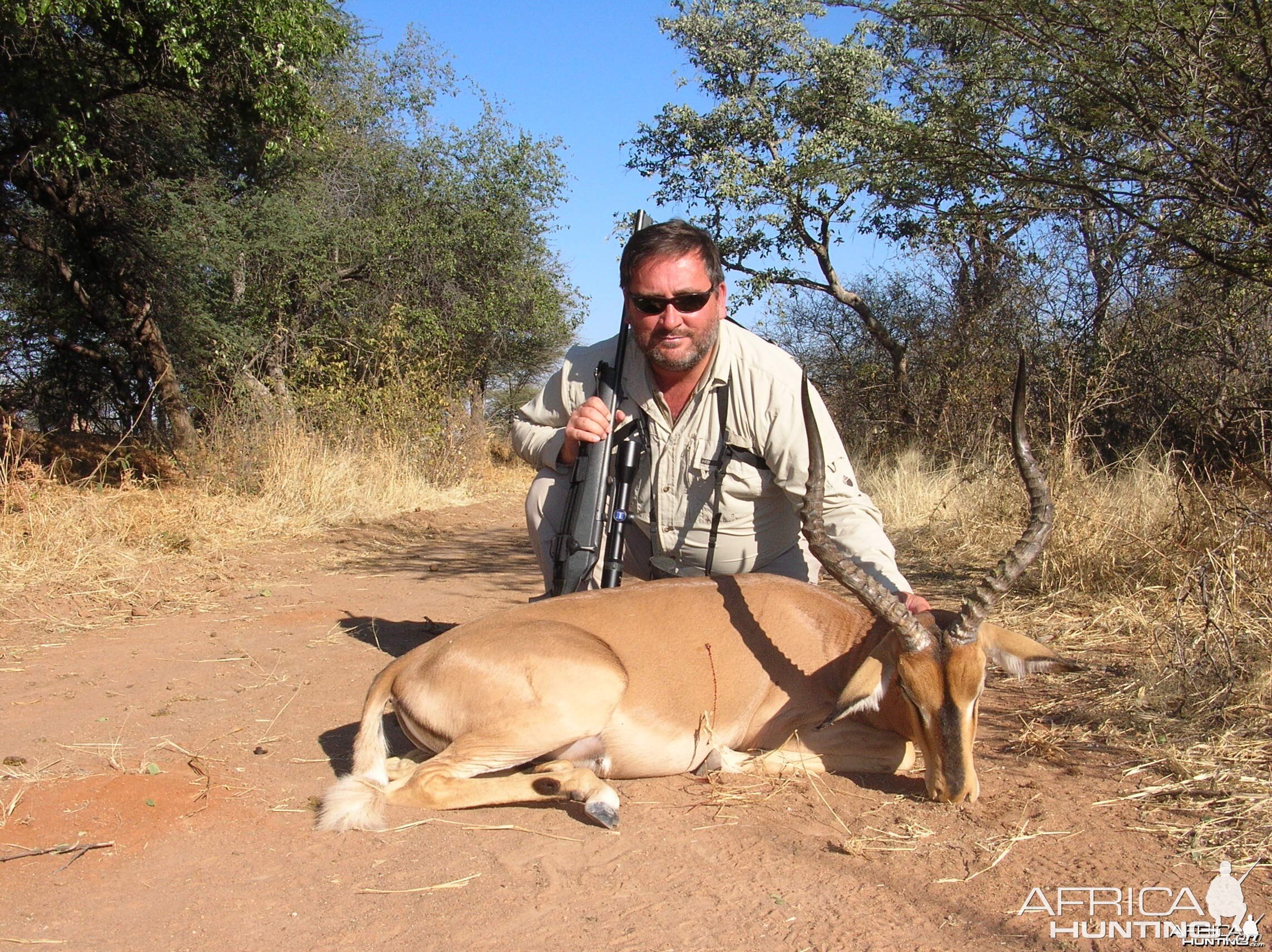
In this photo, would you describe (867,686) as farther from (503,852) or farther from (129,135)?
(129,135)

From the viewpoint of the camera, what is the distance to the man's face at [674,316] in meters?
4.95

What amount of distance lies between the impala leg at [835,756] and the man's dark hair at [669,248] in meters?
2.22

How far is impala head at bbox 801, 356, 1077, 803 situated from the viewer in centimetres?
372

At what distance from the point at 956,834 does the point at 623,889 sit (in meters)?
1.18

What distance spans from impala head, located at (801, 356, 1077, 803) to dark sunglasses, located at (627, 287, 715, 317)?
129 centimetres

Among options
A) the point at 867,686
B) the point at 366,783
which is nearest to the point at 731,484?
the point at 867,686

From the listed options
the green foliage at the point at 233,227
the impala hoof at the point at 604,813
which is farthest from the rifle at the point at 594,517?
the green foliage at the point at 233,227

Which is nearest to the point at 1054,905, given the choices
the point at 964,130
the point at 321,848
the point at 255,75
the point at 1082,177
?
the point at 321,848

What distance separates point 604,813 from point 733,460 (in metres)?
2.00

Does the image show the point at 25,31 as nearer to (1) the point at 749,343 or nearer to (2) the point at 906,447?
(1) the point at 749,343

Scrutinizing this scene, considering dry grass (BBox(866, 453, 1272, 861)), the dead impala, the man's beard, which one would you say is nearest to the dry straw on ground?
dry grass (BBox(866, 453, 1272, 861))

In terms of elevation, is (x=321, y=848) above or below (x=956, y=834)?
below

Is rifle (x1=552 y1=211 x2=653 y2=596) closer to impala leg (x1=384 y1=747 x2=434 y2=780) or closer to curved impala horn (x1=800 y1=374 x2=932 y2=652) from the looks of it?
impala leg (x1=384 y1=747 x2=434 y2=780)

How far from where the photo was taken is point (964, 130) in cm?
796
